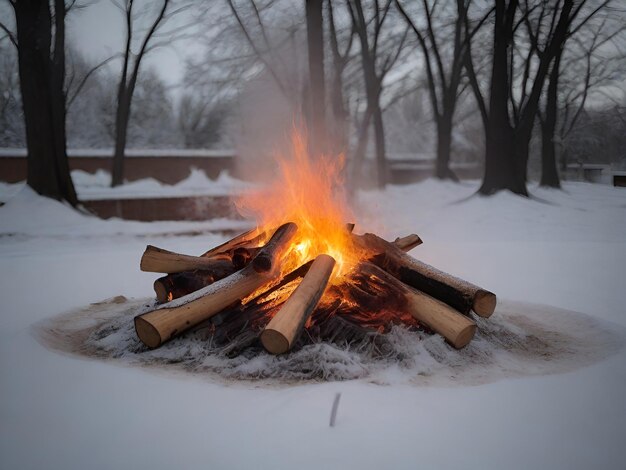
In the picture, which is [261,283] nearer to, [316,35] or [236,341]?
[236,341]

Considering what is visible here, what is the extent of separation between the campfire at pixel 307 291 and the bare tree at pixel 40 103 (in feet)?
20.0

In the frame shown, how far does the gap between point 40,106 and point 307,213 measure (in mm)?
6753

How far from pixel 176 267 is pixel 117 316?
521 millimetres

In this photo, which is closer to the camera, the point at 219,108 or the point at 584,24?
the point at 584,24

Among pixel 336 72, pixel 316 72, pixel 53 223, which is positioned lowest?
pixel 53 223

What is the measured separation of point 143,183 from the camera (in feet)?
56.2

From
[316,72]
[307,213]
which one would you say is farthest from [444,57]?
[307,213]

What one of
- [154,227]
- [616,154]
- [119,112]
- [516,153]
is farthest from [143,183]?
[616,154]

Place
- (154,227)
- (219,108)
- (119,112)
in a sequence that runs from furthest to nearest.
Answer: (219,108) < (119,112) < (154,227)

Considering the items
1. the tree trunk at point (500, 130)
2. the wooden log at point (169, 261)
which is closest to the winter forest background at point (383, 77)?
the tree trunk at point (500, 130)

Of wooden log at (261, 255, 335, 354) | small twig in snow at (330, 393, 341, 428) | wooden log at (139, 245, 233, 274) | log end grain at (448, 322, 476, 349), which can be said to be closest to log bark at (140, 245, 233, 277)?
wooden log at (139, 245, 233, 274)

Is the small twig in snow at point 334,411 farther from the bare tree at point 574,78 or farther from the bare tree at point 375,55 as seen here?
the bare tree at point 375,55

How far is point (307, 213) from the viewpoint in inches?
141

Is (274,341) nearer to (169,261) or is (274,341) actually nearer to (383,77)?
(169,261)
